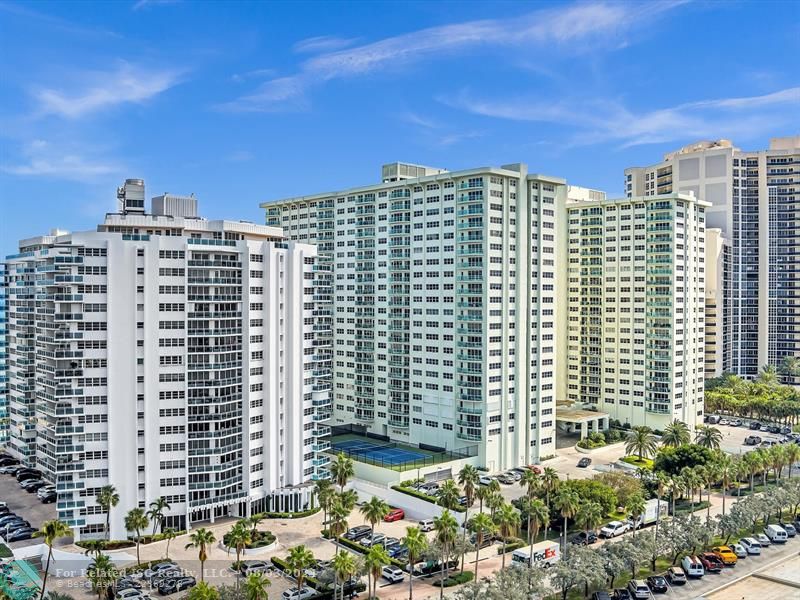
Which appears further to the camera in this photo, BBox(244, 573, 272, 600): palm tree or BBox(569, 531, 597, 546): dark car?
BBox(569, 531, 597, 546): dark car

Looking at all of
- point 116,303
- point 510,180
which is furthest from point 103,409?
point 510,180

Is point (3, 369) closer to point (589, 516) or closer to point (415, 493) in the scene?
point (415, 493)

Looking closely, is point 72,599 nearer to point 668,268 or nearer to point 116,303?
point 116,303

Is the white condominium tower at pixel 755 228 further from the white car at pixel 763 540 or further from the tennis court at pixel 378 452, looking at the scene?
the white car at pixel 763 540

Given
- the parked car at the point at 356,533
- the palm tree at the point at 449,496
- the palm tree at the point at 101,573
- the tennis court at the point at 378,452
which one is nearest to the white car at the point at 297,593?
the parked car at the point at 356,533

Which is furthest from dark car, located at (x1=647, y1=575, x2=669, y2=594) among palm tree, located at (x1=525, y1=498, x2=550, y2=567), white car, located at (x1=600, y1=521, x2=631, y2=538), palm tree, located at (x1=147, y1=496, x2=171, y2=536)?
palm tree, located at (x1=147, y1=496, x2=171, y2=536)

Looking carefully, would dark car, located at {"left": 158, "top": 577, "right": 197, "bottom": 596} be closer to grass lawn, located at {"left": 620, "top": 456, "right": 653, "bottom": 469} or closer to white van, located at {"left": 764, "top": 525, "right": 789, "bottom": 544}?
white van, located at {"left": 764, "top": 525, "right": 789, "bottom": 544}
